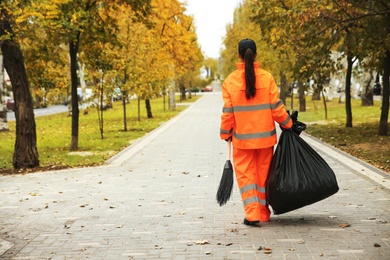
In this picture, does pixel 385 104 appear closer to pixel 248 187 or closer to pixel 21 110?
pixel 21 110

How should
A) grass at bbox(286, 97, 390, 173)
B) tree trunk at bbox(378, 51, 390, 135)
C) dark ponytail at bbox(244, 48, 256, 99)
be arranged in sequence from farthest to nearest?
tree trunk at bbox(378, 51, 390, 135) < grass at bbox(286, 97, 390, 173) < dark ponytail at bbox(244, 48, 256, 99)

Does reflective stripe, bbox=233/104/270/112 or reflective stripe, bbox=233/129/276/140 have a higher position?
reflective stripe, bbox=233/104/270/112

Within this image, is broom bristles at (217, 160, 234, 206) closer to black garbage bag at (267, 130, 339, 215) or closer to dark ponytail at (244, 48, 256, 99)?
black garbage bag at (267, 130, 339, 215)

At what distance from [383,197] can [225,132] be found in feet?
9.05

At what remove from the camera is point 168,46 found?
31781 millimetres

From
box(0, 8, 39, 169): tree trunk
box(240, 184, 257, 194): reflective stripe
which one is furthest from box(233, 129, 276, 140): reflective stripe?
box(0, 8, 39, 169): tree trunk

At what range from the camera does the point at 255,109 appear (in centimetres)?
595

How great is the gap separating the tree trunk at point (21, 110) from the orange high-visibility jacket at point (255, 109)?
21.8 ft

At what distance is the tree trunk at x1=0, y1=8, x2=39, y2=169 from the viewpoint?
11.4m

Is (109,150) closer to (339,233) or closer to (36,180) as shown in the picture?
(36,180)

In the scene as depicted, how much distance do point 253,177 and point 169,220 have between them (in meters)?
1.15

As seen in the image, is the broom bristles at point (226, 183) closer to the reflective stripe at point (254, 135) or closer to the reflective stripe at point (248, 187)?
the reflective stripe at point (248, 187)

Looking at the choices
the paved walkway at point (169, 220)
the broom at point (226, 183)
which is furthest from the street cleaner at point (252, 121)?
the paved walkway at point (169, 220)

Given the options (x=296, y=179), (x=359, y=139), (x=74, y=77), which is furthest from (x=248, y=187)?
(x=359, y=139)
